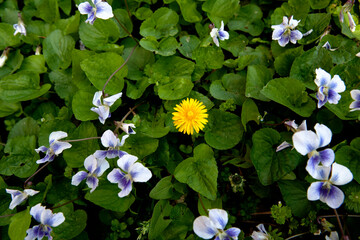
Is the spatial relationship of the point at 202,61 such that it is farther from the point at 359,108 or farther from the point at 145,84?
the point at 359,108

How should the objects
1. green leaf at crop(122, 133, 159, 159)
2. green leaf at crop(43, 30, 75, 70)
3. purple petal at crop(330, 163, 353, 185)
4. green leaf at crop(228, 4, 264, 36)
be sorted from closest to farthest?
1. purple petal at crop(330, 163, 353, 185)
2. green leaf at crop(122, 133, 159, 159)
3. green leaf at crop(43, 30, 75, 70)
4. green leaf at crop(228, 4, 264, 36)

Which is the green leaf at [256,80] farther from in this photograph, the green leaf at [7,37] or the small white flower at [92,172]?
the green leaf at [7,37]

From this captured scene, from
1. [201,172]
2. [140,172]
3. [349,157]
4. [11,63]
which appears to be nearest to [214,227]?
[201,172]

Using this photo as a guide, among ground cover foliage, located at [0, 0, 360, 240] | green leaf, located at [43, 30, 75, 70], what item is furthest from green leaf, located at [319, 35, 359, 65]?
green leaf, located at [43, 30, 75, 70]

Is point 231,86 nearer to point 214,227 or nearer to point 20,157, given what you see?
point 214,227

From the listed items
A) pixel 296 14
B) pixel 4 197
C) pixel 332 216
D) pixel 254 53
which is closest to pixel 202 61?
pixel 254 53

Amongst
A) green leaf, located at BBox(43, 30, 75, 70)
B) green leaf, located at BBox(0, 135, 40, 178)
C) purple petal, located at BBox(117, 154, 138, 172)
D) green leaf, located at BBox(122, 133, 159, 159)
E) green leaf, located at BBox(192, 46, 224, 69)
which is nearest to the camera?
purple petal, located at BBox(117, 154, 138, 172)

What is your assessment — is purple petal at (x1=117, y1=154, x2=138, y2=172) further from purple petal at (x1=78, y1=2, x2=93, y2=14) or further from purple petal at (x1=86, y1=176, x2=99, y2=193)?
purple petal at (x1=78, y1=2, x2=93, y2=14)

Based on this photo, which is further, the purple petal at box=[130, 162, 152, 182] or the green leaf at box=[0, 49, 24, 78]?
the green leaf at box=[0, 49, 24, 78]
